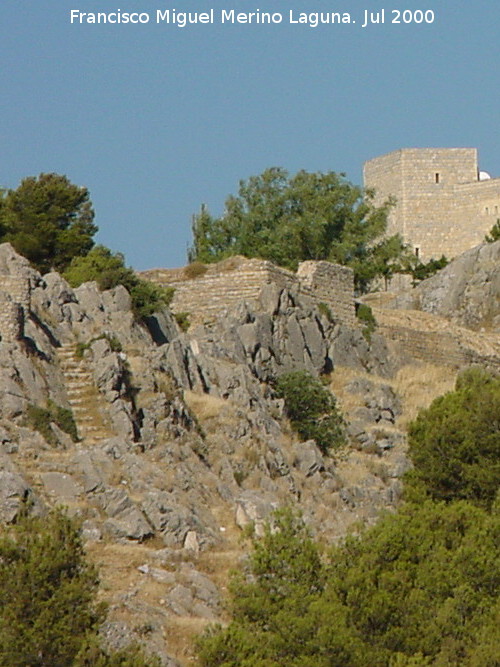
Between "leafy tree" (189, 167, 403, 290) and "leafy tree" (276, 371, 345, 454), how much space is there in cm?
1371

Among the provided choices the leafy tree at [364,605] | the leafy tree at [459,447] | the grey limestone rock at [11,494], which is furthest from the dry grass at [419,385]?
the grey limestone rock at [11,494]

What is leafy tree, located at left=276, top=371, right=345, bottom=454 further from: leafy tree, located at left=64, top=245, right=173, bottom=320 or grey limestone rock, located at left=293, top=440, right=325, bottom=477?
leafy tree, located at left=64, top=245, right=173, bottom=320

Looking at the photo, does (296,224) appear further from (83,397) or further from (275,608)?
(275,608)

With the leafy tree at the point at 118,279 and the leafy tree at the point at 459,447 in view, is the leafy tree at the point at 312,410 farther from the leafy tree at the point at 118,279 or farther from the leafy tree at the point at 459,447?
the leafy tree at the point at 118,279

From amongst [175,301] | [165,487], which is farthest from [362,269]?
[165,487]

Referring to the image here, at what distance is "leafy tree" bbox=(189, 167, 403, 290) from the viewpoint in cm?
6091

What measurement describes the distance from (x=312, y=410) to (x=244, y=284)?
18.1 feet

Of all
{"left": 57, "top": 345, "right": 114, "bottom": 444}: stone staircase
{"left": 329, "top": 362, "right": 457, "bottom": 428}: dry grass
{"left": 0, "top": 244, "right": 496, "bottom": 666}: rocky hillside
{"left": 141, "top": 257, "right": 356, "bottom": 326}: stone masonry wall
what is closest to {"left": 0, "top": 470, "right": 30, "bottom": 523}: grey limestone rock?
{"left": 0, "top": 244, "right": 496, "bottom": 666}: rocky hillside

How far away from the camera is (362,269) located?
63312 mm

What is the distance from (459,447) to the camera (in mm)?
42219

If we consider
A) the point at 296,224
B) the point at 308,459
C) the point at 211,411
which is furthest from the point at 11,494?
the point at 296,224

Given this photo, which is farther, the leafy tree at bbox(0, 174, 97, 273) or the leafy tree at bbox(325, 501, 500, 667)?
the leafy tree at bbox(0, 174, 97, 273)

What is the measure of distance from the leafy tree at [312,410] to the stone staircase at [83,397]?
6.04 metres

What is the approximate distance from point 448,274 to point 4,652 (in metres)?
37.7
